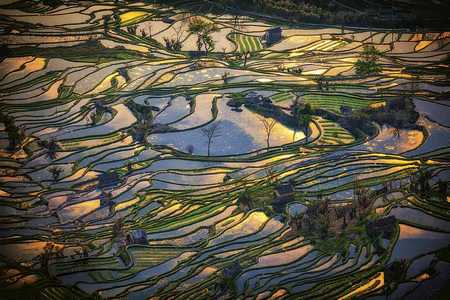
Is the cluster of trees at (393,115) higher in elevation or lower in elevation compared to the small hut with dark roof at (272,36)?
lower

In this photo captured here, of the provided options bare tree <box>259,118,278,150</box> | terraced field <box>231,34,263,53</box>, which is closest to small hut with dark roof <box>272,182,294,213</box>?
bare tree <box>259,118,278,150</box>

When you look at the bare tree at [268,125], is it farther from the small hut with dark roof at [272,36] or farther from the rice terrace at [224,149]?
the small hut with dark roof at [272,36]

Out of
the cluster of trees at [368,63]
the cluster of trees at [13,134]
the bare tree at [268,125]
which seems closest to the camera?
the bare tree at [268,125]

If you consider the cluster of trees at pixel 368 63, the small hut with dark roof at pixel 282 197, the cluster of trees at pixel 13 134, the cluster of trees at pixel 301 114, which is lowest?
the small hut with dark roof at pixel 282 197

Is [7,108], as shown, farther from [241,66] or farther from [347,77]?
[347,77]

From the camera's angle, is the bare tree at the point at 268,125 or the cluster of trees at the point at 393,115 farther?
the cluster of trees at the point at 393,115

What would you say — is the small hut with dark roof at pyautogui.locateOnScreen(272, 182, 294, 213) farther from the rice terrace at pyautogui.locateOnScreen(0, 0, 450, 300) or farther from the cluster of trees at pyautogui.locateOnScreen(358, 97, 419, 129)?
the cluster of trees at pyautogui.locateOnScreen(358, 97, 419, 129)

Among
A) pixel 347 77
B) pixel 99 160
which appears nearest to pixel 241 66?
pixel 347 77

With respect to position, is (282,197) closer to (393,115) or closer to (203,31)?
(393,115)

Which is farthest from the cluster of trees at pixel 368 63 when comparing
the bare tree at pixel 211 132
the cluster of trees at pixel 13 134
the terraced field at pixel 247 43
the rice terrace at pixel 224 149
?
the cluster of trees at pixel 13 134
